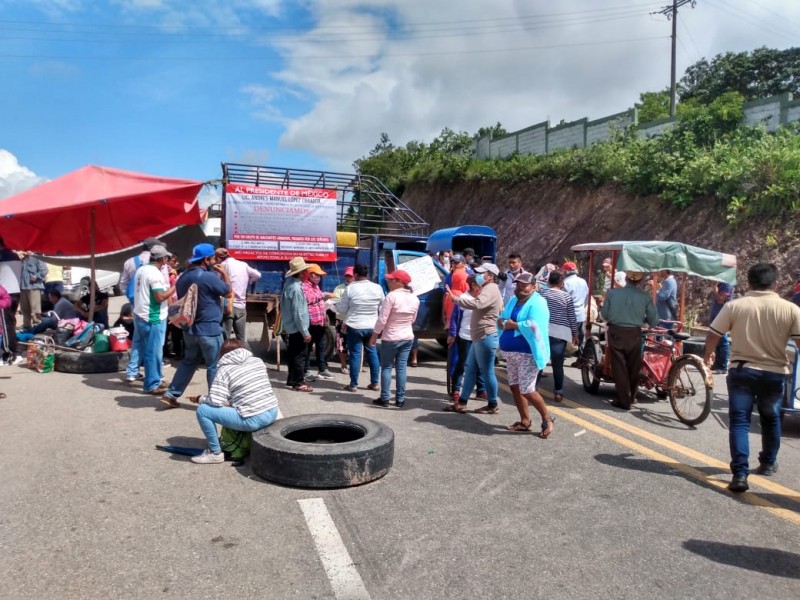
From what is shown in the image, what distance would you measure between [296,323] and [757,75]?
1718 inches

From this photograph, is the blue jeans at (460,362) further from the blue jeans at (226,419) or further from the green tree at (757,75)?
the green tree at (757,75)

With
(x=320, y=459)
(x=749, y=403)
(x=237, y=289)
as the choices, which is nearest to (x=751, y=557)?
(x=749, y=403)

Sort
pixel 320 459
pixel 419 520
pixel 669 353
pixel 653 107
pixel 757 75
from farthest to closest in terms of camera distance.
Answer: pixel 757 75 → pixel 653 107 → pixel 669 353 → pixel 320 459 → pixel 419 520

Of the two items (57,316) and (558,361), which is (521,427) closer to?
(558,361)

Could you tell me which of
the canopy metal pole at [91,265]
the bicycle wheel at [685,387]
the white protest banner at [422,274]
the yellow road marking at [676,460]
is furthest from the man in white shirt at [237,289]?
the bicycle wheel at [685,387]

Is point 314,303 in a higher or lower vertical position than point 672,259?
lower

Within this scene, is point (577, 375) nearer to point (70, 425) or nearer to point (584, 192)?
point (70, 425)

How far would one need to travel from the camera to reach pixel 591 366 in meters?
8.05

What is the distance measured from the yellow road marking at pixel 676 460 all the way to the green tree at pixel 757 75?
37479 millimetres

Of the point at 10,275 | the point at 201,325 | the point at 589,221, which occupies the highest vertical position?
the point at 589,221

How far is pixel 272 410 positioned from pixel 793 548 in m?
3.81

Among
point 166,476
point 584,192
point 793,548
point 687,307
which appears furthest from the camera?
point 584,192

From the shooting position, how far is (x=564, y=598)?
303cm

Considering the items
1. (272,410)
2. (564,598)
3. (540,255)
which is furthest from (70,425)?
(540,255)
